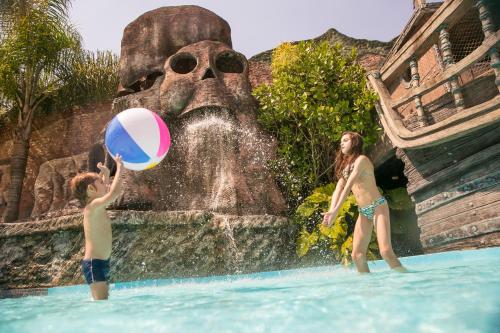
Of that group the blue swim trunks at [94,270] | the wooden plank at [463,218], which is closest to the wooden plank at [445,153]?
the wooden plank at [463,218]

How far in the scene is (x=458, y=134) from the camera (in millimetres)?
5684

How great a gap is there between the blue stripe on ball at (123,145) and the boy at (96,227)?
100 mm

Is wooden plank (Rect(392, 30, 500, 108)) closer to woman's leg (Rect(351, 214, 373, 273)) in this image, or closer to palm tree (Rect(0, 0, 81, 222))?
woman's leg (Rect(351, 214, 373, 273))

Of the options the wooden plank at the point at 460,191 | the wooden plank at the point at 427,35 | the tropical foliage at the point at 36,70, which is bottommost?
the wooden plank at the point at 460,191

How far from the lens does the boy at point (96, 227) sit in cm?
425

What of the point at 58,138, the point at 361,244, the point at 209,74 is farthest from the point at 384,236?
the point at 58,138

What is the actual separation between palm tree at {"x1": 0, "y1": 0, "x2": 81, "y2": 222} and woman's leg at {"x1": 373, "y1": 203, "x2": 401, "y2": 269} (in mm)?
14500

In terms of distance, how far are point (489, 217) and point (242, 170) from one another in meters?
5.10

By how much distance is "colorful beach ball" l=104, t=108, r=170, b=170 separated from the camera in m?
4.64

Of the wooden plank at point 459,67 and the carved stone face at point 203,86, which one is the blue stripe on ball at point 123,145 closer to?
the wooden plank at point 459,67

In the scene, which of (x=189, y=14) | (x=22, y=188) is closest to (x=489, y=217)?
(x=189, y=14)

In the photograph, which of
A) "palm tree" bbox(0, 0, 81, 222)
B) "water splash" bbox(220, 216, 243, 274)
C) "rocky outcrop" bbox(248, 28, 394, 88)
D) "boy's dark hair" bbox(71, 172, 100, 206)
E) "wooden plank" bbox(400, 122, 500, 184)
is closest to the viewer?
"boy's dark hair" bbox(71, 172, 100, 206)

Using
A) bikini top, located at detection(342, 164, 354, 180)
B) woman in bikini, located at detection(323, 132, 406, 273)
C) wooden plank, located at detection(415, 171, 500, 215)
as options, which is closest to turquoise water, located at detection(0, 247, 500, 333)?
woman in bikini, located at detection(323, 132, 406, 273)

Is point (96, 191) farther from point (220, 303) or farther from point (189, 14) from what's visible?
point (189, 14)
